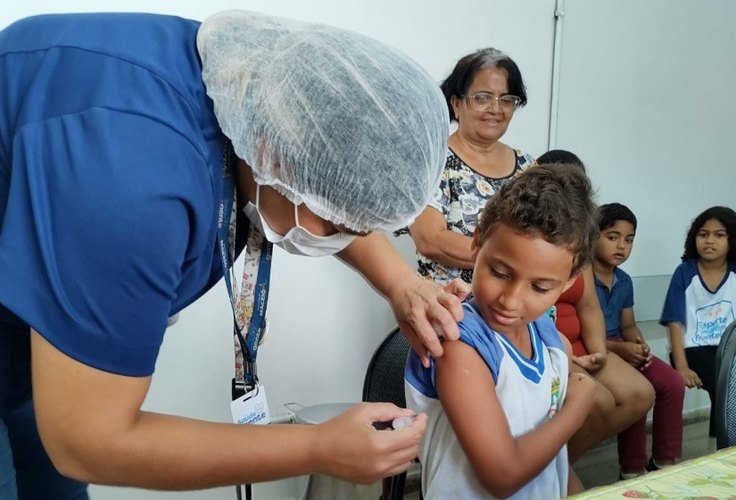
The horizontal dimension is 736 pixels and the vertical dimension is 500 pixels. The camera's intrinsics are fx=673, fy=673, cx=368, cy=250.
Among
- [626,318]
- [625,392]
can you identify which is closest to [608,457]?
[626,318]

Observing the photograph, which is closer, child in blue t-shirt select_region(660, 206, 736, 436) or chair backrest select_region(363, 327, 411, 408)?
chair backrest select_region(363, 327, 411, 408)

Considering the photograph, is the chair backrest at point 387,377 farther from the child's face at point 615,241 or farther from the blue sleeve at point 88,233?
the child's face at point 615,241

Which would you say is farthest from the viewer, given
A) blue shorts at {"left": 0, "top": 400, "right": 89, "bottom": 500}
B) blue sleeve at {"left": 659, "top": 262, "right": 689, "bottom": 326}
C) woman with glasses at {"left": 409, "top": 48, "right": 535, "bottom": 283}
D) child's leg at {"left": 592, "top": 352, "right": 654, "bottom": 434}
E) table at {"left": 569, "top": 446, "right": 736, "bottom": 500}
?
blue sleeve at {"left": 659, "top": 262, "right": 689, "bottom": 326}

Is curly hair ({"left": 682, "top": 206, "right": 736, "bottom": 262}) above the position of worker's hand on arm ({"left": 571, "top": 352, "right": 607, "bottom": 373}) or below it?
above

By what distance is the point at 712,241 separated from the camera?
315 centimetres

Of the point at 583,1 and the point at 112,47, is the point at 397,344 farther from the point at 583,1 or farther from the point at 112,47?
the point at 583,1

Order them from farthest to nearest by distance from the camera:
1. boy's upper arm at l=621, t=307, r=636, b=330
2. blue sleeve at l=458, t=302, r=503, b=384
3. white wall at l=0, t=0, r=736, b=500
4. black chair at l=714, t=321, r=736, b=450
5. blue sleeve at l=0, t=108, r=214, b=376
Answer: boy's upper arm at l=621, t=307, r=636, b=330 < white wall at l=0, t=0, r=736, b=500 < black chair at l=714, t=321, r=736, b=450 < blue sleeve at l=458, t=302, r=503, b=384 < blue sleeve at l=0, t=108, r=214, b=376

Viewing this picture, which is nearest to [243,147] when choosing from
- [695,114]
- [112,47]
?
[112,47]

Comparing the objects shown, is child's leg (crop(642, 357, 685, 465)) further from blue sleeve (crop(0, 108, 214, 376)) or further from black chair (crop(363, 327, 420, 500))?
blue sleeve (crop(0, 108, 214, 376))

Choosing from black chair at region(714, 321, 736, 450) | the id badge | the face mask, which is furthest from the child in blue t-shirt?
the face mask

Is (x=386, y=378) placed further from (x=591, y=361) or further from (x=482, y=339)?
(x=591, y=361)

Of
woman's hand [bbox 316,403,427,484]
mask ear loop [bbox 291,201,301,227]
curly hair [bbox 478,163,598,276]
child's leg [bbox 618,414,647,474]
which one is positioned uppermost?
mask ear loop [bbox 291,201,301,227]

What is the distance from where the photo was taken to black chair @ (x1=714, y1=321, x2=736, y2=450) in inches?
54.8

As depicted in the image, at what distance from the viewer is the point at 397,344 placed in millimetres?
1775
